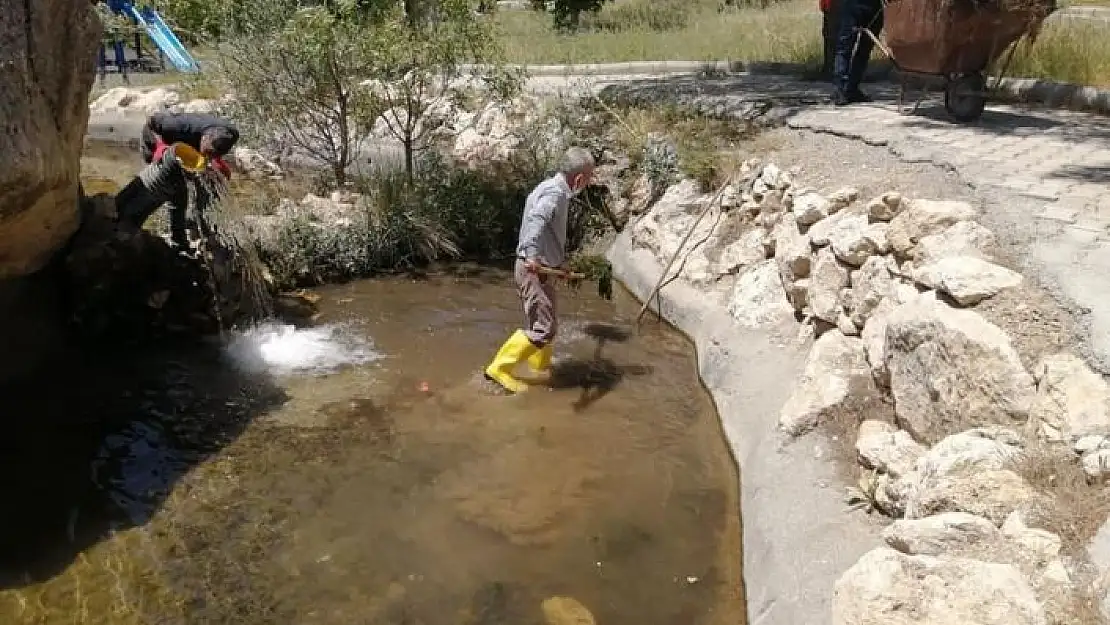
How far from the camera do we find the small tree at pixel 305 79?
9.38 m

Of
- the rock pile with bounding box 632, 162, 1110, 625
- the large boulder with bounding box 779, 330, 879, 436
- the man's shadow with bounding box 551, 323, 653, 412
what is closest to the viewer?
the rock pile with bounding box 632, 162, 1110, 625

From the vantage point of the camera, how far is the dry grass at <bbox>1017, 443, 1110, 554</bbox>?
332 centimetres

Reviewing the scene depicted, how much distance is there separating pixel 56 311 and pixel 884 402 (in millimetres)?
6256

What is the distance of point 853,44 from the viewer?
389 inches

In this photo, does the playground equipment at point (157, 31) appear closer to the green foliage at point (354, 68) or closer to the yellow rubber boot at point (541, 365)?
the green foliage at point (354, 68)

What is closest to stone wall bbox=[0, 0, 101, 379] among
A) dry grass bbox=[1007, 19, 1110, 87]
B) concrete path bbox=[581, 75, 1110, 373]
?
concrete path bbox=[581, 75, 1110, 373]

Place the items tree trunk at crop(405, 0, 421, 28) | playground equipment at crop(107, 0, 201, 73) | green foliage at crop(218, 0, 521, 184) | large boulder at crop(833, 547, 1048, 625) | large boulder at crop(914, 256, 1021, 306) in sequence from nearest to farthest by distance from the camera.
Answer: large boulder at crop(833, 547, 1048, 625), large boulder at crop(914, 256, 1021, 306), green foliage at crop(218, 0, 521, 184), tree trunk at crop(405, 0, 421, 28), playground equipment at crop(107, 0, 201, 73)

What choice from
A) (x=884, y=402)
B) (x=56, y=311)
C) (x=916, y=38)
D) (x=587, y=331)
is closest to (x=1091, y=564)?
(x=884, y=402)

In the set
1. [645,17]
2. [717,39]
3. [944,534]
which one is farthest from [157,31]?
[944,534]

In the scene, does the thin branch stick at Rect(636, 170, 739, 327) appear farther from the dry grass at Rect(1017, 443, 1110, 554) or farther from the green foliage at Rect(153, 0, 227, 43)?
the green foliage at Rect(153, 0, 227, 43)

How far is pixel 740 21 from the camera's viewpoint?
2011 centimetres

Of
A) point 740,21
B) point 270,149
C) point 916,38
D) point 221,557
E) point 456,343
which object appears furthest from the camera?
point 740,21

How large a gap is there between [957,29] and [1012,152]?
1.47m

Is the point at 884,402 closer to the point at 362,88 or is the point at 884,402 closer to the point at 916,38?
the point at 916,38
